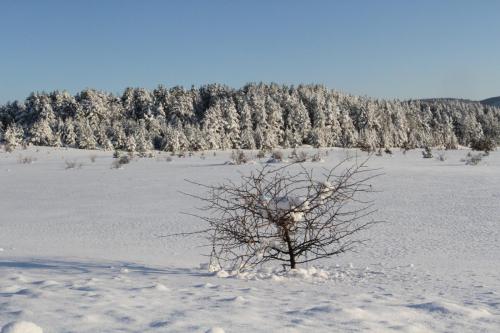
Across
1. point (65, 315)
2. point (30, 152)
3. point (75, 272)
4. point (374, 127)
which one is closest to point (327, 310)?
point (65, 315)

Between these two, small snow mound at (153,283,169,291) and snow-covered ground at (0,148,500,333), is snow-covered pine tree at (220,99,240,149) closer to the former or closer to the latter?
snow-covered ground at (0,148,500,333)

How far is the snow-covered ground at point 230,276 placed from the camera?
2627 millimetres

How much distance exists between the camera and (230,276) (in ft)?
14.4

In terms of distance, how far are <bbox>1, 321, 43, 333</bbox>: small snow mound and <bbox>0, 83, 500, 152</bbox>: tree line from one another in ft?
141

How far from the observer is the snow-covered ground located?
263 cm

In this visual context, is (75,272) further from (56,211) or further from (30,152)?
(30,152)

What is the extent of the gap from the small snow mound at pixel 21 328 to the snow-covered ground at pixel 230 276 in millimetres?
115

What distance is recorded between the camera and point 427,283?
428cm

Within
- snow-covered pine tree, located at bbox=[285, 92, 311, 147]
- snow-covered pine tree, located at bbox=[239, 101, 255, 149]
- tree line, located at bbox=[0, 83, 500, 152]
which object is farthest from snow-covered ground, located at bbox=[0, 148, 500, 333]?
snow-covered pine tree, located at bbox=[285, 92, 311, 147]

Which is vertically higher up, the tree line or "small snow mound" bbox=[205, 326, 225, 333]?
the tree line

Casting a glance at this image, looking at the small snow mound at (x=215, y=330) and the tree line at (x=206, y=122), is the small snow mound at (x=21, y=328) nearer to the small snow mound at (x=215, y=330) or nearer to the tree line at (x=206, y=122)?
the small snow mound at (x=215, y=330)

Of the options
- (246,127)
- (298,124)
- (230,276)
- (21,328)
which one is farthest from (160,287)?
(298,124)

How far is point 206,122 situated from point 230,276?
55998mm

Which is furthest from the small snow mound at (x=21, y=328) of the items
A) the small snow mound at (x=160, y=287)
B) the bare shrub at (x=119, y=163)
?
the bare shrub at (x=119, y=163)
